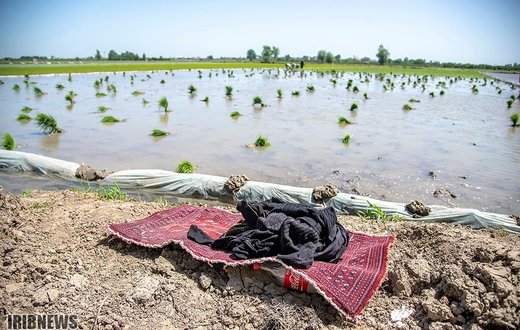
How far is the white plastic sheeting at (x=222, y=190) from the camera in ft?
12.5

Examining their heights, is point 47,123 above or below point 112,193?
above

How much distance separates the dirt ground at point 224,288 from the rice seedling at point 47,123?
6274mm

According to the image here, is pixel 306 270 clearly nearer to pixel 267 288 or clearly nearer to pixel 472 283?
pixel 267 288

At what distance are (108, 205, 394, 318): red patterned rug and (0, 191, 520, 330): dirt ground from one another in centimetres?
11

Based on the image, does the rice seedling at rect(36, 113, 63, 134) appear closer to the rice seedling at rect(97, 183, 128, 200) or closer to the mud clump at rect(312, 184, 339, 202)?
the rice seedling at rect(97, 183, 128, 200)

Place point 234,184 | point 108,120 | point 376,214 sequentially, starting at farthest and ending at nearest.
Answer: point 108,120, point 234,184, point 376,214

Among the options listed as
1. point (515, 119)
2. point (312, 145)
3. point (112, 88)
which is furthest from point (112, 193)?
point (112, 88)

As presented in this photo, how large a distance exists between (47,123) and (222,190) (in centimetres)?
661

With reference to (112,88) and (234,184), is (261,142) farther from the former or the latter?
(112,88)

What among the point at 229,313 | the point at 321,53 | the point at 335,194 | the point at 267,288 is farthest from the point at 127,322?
the point at 321,53

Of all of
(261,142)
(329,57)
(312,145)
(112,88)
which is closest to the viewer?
(261,142)

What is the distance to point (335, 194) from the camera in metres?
4.24

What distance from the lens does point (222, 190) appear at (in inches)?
181

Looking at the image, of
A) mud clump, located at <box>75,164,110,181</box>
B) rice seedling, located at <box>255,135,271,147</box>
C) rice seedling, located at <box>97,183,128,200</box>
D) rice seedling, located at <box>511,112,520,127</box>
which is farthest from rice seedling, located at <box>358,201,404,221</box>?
rice seedling, located at <box>511,112,520,127</box>
